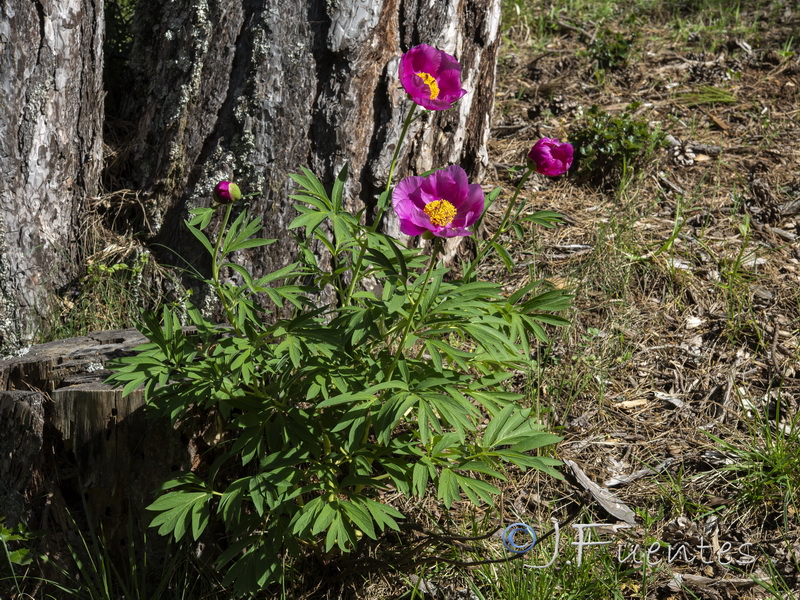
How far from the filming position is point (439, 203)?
182 centimetres

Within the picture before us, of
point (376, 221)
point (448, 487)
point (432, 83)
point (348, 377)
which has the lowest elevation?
point (448, 487)

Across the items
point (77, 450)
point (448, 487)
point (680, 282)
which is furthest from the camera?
point (680, 282)

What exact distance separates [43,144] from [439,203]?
6.60 ft

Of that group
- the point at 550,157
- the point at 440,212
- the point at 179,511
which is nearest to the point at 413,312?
the point at 440,212

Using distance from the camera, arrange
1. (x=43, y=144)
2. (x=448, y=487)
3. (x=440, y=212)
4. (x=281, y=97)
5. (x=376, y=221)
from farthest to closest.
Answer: (x=43, y=144), (x=281, y=97), (x=448, y=487), (x=376, y=221), (x=440, y=212)

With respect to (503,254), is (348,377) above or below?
below

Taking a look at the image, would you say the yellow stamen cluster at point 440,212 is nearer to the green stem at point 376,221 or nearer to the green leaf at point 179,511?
the green stem at point 376,221

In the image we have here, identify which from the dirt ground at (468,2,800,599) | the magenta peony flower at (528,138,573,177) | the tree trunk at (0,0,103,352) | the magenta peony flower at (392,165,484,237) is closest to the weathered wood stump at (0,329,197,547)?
the tree trunk at (0,0,103,352)

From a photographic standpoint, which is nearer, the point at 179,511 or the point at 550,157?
the point at 550,157

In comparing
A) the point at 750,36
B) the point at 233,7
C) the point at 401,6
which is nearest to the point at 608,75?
the point at 750,36

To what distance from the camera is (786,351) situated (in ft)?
10.5

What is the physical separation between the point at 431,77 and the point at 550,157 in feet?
1.19

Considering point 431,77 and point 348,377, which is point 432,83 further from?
point 348,377

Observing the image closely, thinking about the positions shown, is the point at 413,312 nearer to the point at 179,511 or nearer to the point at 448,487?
the point at 448,487
